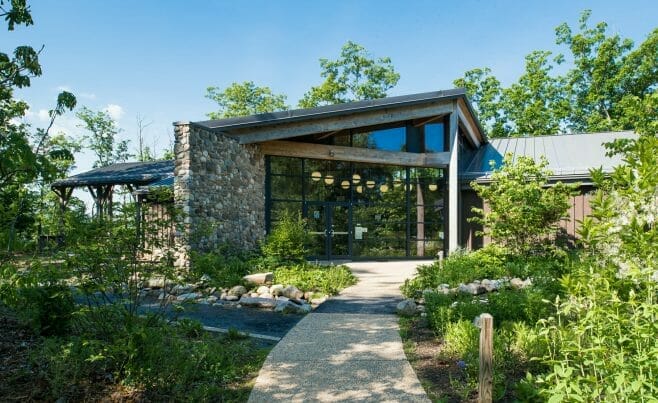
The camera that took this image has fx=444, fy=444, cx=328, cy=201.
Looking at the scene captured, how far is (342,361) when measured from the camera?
15.9 ft

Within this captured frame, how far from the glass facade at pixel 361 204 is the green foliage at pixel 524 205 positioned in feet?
9.44

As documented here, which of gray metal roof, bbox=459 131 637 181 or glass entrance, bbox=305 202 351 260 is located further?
gray metal roof, bbox=459 131 637 181

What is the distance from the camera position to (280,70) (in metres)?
25.6

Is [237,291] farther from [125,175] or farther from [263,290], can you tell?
[125,175]

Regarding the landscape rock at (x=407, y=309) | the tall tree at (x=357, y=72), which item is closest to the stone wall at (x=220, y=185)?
the landscape rock at (x=407, y=309)

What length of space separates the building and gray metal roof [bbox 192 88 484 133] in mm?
33

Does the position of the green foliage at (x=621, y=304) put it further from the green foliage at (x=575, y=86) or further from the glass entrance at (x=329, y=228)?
the green foliage at (x=575, y=86)

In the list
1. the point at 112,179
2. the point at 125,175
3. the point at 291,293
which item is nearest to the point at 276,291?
the point at 291,293

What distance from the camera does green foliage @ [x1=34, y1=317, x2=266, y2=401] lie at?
3.61 meters

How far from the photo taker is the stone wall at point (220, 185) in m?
9.91

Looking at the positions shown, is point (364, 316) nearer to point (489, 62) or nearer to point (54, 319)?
point (54, 319)

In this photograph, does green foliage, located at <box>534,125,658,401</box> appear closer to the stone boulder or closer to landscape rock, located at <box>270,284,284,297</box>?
landscape rock, located at <box>270,284,284,297</box>

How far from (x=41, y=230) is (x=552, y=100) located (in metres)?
30.4

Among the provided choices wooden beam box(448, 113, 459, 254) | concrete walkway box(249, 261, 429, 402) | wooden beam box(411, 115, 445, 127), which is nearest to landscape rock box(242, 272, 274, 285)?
concrete walkway box(249, 261, 429, 402)
